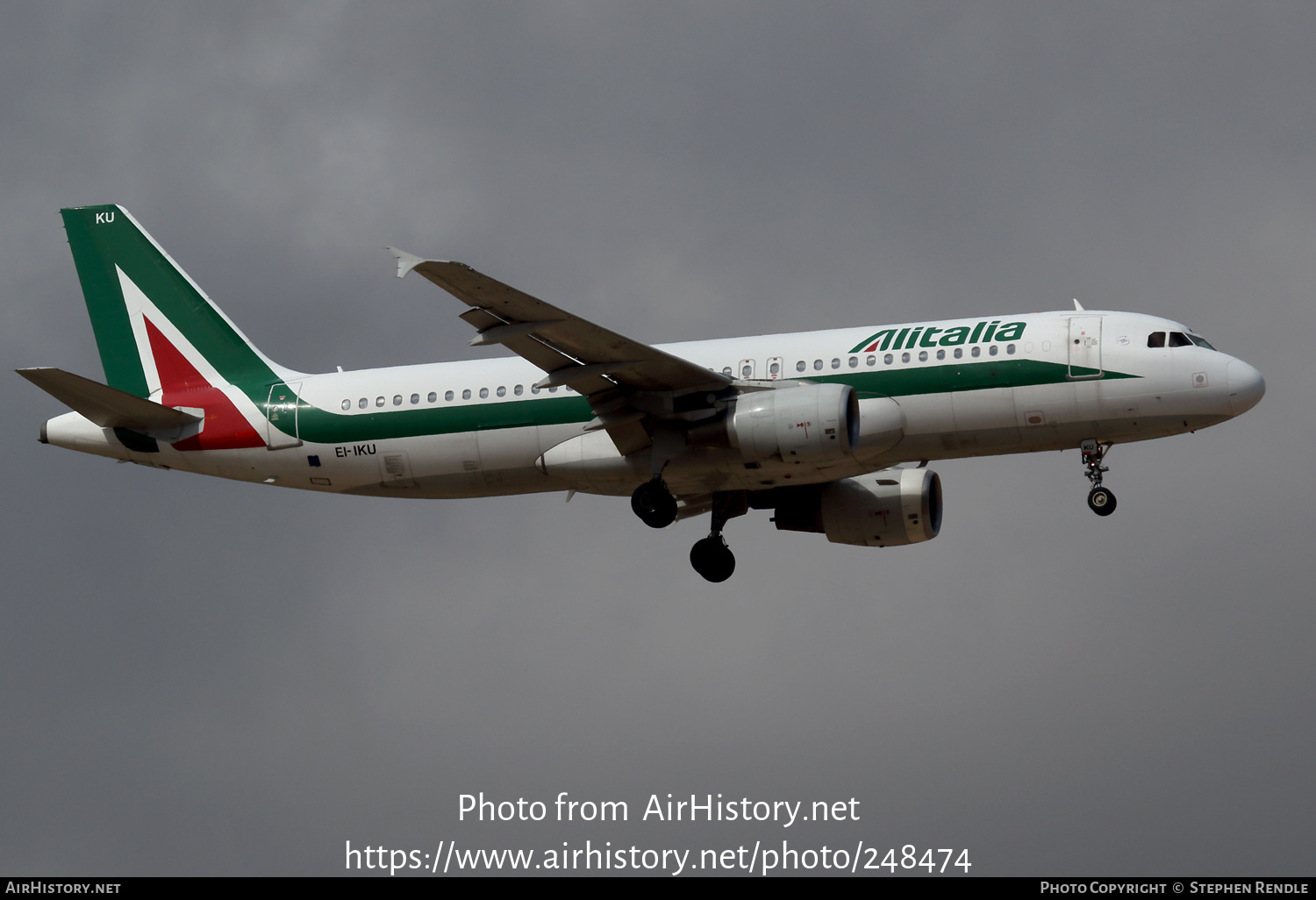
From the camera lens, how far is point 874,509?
43.7 metres

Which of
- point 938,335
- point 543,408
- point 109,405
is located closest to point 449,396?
point 543,408

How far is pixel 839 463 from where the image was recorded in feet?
123

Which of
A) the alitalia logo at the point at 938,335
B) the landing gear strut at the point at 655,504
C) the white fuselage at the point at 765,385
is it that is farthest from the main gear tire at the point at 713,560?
the alitalia logo at the point at 938,335

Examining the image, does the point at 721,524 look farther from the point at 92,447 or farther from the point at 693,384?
the point at 92,447

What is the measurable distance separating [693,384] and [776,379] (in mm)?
2197

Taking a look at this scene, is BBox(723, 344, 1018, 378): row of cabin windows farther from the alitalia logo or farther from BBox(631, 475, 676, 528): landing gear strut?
BBox(631, 475, 676, 528): landing gear strut

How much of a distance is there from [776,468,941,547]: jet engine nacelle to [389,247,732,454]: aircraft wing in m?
6.66

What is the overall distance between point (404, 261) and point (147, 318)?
15540mm

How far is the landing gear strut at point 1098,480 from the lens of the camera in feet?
127

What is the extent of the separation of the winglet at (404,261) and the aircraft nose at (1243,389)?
18.4m

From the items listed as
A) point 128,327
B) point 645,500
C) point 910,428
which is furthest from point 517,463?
point 128,327

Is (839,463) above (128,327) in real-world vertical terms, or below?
below

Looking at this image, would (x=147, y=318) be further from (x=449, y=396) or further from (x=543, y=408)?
(x=543, y=408)

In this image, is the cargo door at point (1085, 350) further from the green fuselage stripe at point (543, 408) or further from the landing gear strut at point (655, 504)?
the landing gear strut at point (655, 504)
